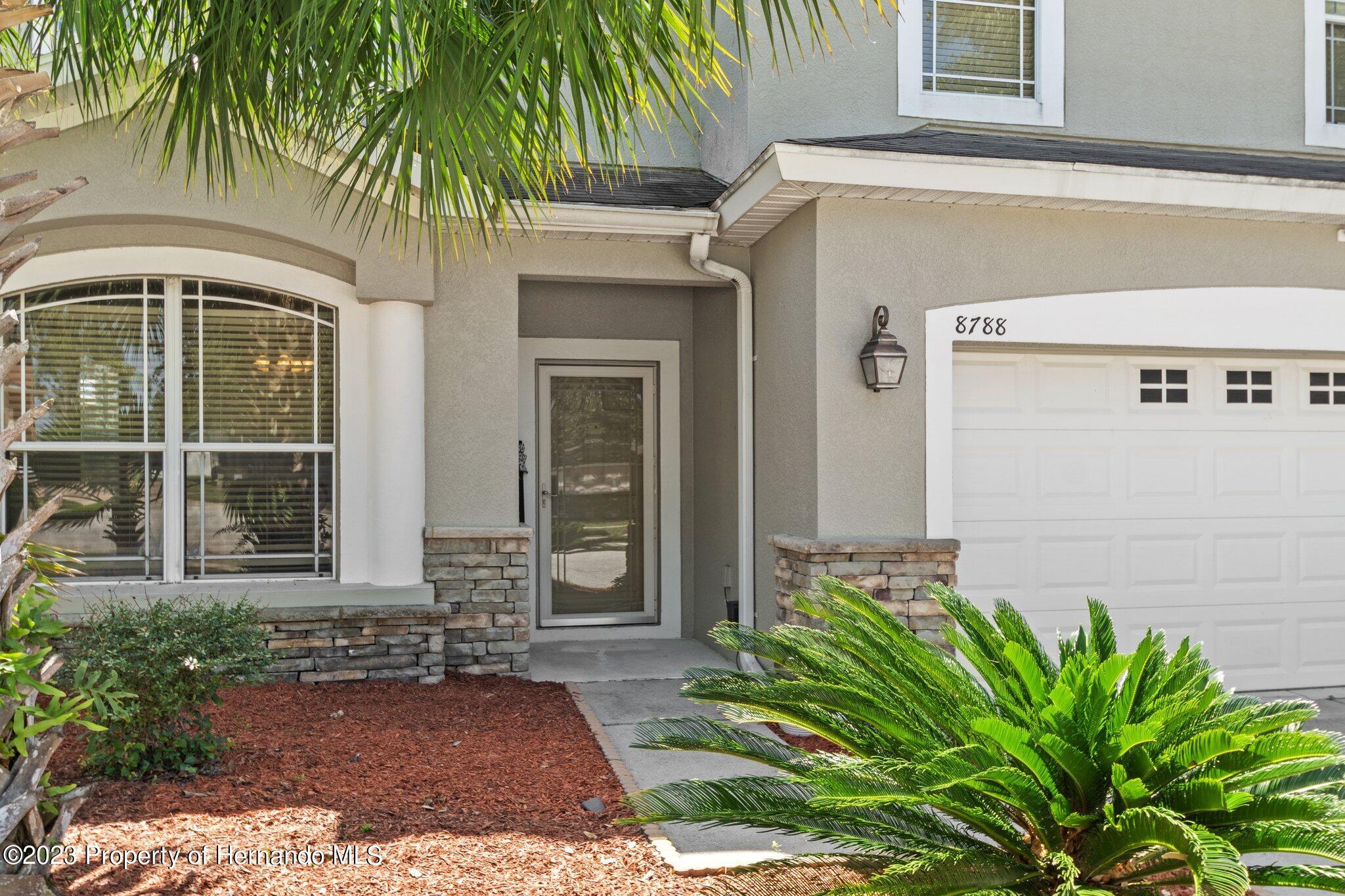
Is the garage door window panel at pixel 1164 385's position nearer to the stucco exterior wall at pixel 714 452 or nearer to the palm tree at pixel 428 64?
the stucco exterior wall at pixel 714 452

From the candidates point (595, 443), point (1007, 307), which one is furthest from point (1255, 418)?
point (595, 443)

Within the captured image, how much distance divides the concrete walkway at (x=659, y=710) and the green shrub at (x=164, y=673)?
1.96m

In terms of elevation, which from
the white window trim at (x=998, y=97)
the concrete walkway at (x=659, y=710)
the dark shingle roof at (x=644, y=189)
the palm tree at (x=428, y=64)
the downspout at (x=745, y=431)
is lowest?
the concrete walkway at (x=659, y=710)

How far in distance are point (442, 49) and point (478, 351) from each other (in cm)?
391

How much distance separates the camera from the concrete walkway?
175 inches

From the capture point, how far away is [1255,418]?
765 cm

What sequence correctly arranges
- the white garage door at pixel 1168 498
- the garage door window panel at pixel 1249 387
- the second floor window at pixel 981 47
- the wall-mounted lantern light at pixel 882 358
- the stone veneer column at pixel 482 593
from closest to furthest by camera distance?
1. the wall-mounted lantern light at pixel 882 358
2. the white garage door at pixel 1168 498
3. the stone veneer column at pixel 482 593
4. the garage door window panel at pixel 1249 387
5. the second floor window at pixel 981 47

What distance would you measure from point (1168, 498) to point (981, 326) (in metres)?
1.87

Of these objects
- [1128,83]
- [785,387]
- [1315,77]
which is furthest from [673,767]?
[1315,77]

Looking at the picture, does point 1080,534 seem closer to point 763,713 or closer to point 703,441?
point 703,441

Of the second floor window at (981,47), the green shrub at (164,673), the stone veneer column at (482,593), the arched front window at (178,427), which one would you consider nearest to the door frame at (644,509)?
the stone veneer column at (482,593)

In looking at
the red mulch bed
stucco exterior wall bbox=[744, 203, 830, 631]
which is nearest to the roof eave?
stucco exterior wall bbox=[744, 203, 830, 631]

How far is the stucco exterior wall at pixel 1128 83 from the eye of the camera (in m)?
8.13

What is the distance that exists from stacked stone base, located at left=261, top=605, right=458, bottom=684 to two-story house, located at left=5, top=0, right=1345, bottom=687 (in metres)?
0.03
